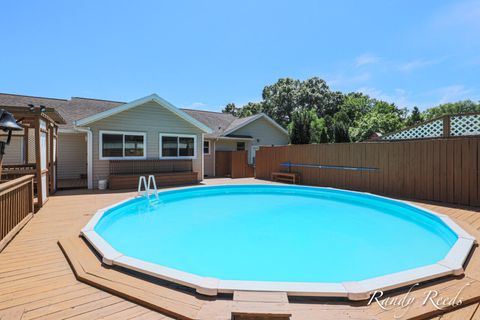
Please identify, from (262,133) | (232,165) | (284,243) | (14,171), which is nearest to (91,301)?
(284,243)

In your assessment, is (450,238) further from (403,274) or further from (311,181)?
(311,181)

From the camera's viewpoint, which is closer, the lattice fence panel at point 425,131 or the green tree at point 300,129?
the lattice fence panel at point 425,131

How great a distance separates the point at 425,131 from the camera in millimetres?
10406

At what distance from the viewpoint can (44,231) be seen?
4.55 m

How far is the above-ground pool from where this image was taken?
9.02 ft

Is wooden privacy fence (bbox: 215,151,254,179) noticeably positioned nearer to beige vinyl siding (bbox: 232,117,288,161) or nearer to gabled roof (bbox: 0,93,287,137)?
gabled roof (bbox: 0,93,287,137)

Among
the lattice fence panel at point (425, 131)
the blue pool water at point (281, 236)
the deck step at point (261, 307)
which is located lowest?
the blue pool water at point (281, 236)

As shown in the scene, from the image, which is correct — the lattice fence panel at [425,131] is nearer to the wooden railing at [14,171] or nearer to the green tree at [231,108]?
the wooden railing at [14,171]

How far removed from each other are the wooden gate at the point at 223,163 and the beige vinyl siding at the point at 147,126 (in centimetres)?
337

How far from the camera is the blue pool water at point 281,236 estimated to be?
4.03 metres

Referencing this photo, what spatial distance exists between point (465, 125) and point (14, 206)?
42.9 ft

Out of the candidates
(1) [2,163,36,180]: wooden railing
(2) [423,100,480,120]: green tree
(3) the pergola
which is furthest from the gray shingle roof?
(2) [423,100,480,120]: green tree

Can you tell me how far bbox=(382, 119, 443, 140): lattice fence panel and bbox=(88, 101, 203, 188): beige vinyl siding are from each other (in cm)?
942

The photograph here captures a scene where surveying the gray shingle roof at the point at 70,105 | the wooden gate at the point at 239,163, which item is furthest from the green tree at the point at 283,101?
the wooden gate at the point at 239,163
